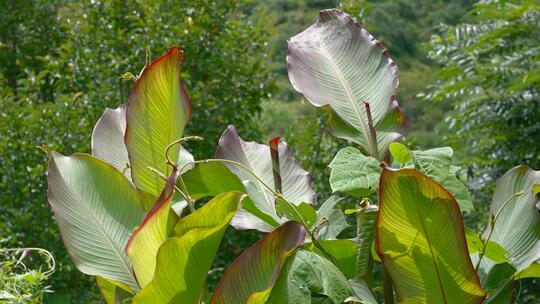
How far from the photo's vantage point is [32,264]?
15.6ft

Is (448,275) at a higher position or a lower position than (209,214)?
lower

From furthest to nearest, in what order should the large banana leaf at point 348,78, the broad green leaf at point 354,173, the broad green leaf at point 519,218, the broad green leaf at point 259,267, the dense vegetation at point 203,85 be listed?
1. the dense vegetation at point 203,85
2. the large banana leaf at point 348,78
3. the broad green leaf at point 519,218
4. the broad green leaf at point 354,173
5. the broad green leaf at point 259,267

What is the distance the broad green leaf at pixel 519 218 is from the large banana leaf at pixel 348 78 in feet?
0.88

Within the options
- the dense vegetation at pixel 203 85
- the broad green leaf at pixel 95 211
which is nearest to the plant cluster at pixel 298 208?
the broad green leaf at pixel 95 211

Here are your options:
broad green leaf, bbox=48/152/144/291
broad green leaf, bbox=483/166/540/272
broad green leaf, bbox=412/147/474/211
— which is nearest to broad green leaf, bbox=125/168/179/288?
broad green leaf, bbox=48/152/144/291

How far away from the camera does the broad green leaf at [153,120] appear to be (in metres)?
1.86

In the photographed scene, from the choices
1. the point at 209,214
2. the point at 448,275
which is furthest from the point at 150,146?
the point at 448,275

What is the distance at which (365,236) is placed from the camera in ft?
6.01

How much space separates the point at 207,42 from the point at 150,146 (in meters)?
4.15

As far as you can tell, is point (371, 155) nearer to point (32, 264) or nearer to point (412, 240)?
point (412, 240)

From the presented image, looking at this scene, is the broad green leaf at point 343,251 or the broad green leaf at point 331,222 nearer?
the broad green leaf at point 343,251

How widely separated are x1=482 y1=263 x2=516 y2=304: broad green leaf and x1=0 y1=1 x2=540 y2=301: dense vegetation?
10.3ft

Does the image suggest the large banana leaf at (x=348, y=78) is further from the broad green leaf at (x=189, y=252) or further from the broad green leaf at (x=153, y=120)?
the broad green leaf at (x=189, y=252)

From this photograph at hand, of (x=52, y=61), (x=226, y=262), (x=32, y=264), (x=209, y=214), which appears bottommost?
(x=226, y=262)
